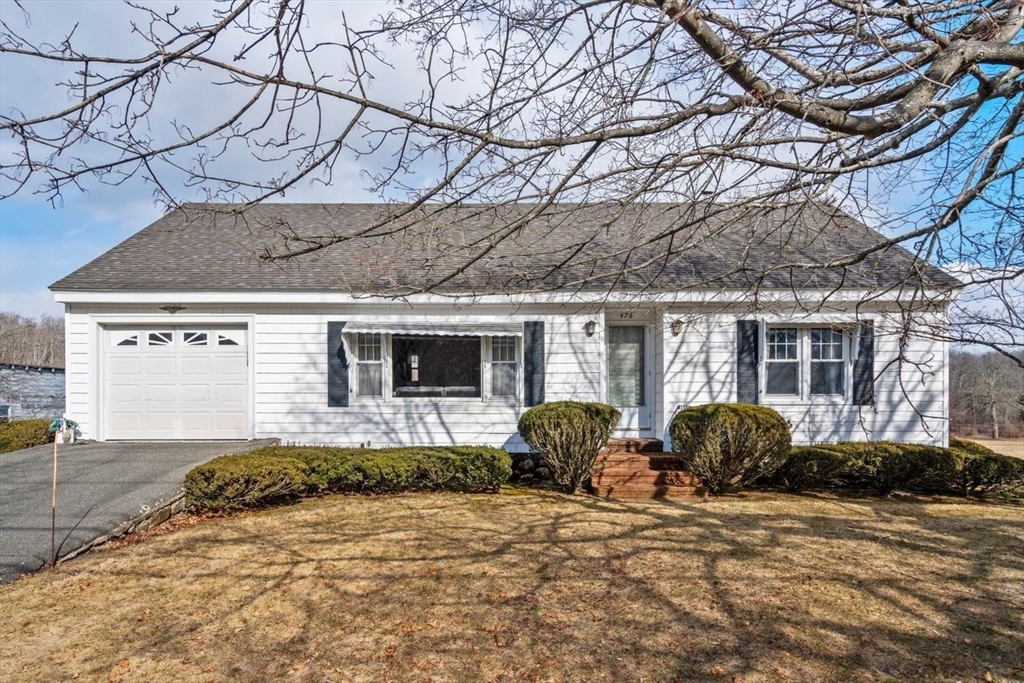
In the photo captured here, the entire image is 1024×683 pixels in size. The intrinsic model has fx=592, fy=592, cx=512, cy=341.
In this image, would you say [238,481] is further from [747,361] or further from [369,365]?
[747,361]

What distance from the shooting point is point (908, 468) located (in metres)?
8.52

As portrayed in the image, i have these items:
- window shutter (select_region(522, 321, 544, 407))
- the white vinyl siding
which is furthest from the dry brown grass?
window shutter (select_region(522, 321, 544, 407))

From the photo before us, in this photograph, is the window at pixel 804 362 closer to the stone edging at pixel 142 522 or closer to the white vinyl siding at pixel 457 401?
the white vinyl siding at pixel 457 401

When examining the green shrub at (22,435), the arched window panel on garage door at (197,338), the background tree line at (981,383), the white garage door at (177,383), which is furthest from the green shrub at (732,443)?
the green shrub at (22,435)

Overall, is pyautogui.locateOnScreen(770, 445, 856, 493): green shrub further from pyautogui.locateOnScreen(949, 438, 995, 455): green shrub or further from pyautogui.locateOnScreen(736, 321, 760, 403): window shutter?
pyautogui.locateOnScreen(949, 438, 995, 455): green shrub

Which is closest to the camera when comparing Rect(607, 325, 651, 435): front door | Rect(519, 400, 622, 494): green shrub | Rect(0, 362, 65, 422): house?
Rect(519, 400, 622, 494): green shrub

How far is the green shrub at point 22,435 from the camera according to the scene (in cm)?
1049

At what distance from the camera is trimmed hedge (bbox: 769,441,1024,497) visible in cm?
847

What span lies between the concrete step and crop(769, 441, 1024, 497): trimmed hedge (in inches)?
61.1

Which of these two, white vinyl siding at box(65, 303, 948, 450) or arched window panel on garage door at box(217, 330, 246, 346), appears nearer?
white vinyl siding at box(65, 303, 948, 450)

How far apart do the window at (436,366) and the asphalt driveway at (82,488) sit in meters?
2.59

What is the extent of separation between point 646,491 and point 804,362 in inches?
155

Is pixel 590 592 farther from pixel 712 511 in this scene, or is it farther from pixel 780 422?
pixel 780 422

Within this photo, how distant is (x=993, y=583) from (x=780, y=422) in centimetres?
307
